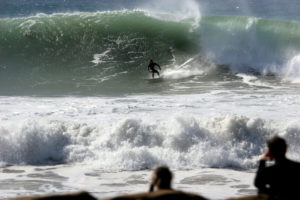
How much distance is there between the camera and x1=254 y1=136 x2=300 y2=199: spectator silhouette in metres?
5.02

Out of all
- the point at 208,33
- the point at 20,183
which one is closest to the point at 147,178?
the point at 20,183

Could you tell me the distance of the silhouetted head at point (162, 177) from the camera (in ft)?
16.3

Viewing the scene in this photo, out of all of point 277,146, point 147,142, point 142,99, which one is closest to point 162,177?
point 277,146

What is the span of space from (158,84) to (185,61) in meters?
3.74

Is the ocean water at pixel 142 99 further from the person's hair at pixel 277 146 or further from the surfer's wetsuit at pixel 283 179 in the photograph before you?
the person's hair at pixel 277 146

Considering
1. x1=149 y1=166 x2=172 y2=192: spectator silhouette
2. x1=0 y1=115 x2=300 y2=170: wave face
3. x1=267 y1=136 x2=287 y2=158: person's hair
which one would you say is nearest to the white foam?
x1=0 y1=115 x2=300 y2=170: wave face

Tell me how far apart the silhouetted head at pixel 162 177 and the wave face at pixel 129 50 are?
1427 cm

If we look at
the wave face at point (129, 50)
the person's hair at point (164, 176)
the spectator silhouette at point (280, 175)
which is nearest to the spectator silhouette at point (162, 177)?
the person's hair at point (164, 176)

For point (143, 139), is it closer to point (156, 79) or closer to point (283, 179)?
point (283, 179)

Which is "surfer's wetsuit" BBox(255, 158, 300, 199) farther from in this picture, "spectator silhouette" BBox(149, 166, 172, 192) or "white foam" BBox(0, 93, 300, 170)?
"white foam" BBox(0, 93, 300, 170)

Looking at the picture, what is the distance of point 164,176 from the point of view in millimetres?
4984

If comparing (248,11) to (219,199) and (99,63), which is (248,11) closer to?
(99,63)

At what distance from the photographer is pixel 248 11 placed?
1698 inches

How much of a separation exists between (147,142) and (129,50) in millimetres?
12847
